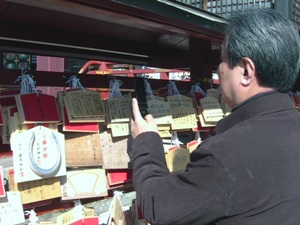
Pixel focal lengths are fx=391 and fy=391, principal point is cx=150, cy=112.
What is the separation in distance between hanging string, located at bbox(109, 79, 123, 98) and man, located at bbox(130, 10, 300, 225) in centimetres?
78

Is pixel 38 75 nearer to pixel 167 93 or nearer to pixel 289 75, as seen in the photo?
pixel 167 93

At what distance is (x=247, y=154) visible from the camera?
101cm

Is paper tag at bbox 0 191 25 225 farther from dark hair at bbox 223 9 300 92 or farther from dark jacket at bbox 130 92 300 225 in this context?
dark hair at bbox 223 9 300 92

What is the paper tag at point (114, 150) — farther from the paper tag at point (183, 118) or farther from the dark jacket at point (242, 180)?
the dark jacket at point (242, 180)

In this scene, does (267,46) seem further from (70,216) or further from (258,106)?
(70,216)

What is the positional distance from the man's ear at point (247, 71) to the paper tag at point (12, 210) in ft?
3.10

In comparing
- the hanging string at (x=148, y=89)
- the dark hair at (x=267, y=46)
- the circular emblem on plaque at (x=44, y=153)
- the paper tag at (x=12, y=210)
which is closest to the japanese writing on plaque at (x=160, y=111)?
the hanging string at (x=148, y=89)

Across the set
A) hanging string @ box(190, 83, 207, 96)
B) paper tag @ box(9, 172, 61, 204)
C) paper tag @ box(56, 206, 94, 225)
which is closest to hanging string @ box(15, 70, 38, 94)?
paper tag @ box(9, 172, 61, 204)

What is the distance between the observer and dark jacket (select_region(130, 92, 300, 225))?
987 millimetres

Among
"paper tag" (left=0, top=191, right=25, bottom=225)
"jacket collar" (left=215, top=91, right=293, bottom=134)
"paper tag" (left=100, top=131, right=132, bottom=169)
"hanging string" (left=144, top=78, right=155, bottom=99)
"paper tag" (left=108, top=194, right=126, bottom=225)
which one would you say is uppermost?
"hanging string" (left=144, top=78, right=155, bottom=99)

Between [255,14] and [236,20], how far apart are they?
56 millimetres

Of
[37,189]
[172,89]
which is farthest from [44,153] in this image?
[172,89]

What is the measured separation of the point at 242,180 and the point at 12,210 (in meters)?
0.91

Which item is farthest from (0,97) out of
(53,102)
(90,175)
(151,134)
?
(151,134)
